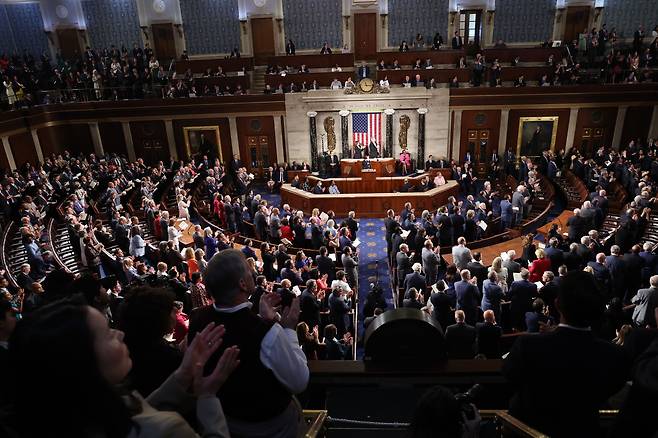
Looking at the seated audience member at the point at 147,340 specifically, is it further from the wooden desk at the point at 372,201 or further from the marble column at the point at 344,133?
the marble column at the point at 344,133

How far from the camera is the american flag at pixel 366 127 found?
61.4 feet

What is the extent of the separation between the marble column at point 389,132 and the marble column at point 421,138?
1149mm

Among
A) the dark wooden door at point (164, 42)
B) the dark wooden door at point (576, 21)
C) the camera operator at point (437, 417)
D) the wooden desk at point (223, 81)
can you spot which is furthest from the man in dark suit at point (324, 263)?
the dark wooden door at point (576, 21)

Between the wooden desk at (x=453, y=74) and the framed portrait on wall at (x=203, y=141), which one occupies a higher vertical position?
the wooden desk at (x=453, y=74)

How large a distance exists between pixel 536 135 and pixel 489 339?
15.5m

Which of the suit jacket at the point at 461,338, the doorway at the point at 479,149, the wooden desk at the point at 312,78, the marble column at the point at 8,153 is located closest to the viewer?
the suit jacket at the point at 461,338

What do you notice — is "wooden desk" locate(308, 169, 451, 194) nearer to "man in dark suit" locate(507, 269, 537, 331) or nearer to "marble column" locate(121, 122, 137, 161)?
"marble column" locate(121, 122, 137, 161)

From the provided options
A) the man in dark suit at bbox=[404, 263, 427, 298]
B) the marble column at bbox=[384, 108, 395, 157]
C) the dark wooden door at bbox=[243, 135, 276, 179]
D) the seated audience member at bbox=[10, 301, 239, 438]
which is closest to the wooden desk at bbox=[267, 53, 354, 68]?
the dark wooden door at bbox=[243, 135, 276, 179]

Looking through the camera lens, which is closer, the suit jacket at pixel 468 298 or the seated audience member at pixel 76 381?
the seated audience member at pixel 76 381

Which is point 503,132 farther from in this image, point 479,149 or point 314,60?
point 314,60

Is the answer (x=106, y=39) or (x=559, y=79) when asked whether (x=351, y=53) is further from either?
(x=106, y=39)

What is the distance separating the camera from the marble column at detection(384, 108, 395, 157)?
18312 millimetres

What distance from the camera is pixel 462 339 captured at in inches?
197

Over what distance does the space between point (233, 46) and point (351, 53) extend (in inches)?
233
